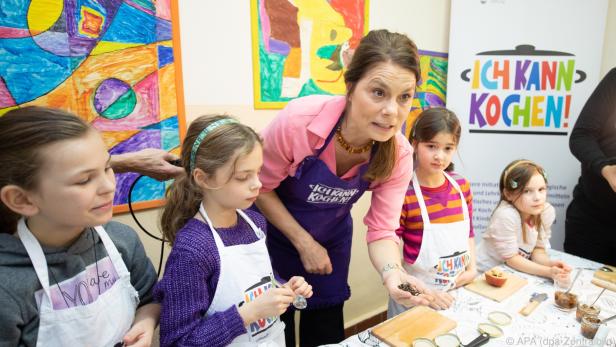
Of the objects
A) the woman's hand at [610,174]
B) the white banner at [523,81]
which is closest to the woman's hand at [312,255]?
the woman's hand at [610,174]

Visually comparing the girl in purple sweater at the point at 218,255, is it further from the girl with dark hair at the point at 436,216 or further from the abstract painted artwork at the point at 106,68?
the girl with dark hair at the point at 436,216

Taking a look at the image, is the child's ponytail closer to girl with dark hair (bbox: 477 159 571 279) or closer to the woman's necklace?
the woman's necklace

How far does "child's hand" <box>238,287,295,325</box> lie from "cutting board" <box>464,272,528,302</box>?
34.4 inches

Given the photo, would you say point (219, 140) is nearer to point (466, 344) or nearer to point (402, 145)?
point (402, 145)

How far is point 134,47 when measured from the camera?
4.99 ft

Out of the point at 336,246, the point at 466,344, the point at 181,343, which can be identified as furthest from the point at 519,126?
the point at 181,343

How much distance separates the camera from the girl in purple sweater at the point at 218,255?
3.19ft

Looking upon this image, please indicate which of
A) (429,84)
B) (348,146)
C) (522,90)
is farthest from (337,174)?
(522,90)

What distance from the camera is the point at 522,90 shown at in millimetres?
2645

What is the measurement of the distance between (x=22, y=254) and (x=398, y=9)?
2.60 meters

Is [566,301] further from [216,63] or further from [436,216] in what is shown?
[216,63]

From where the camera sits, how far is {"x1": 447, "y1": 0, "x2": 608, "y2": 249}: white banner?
2.53 m

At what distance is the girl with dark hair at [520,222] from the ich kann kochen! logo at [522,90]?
0.94m

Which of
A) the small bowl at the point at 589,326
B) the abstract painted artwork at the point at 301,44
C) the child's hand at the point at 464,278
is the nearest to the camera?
the small bowl at the point at 589,326
